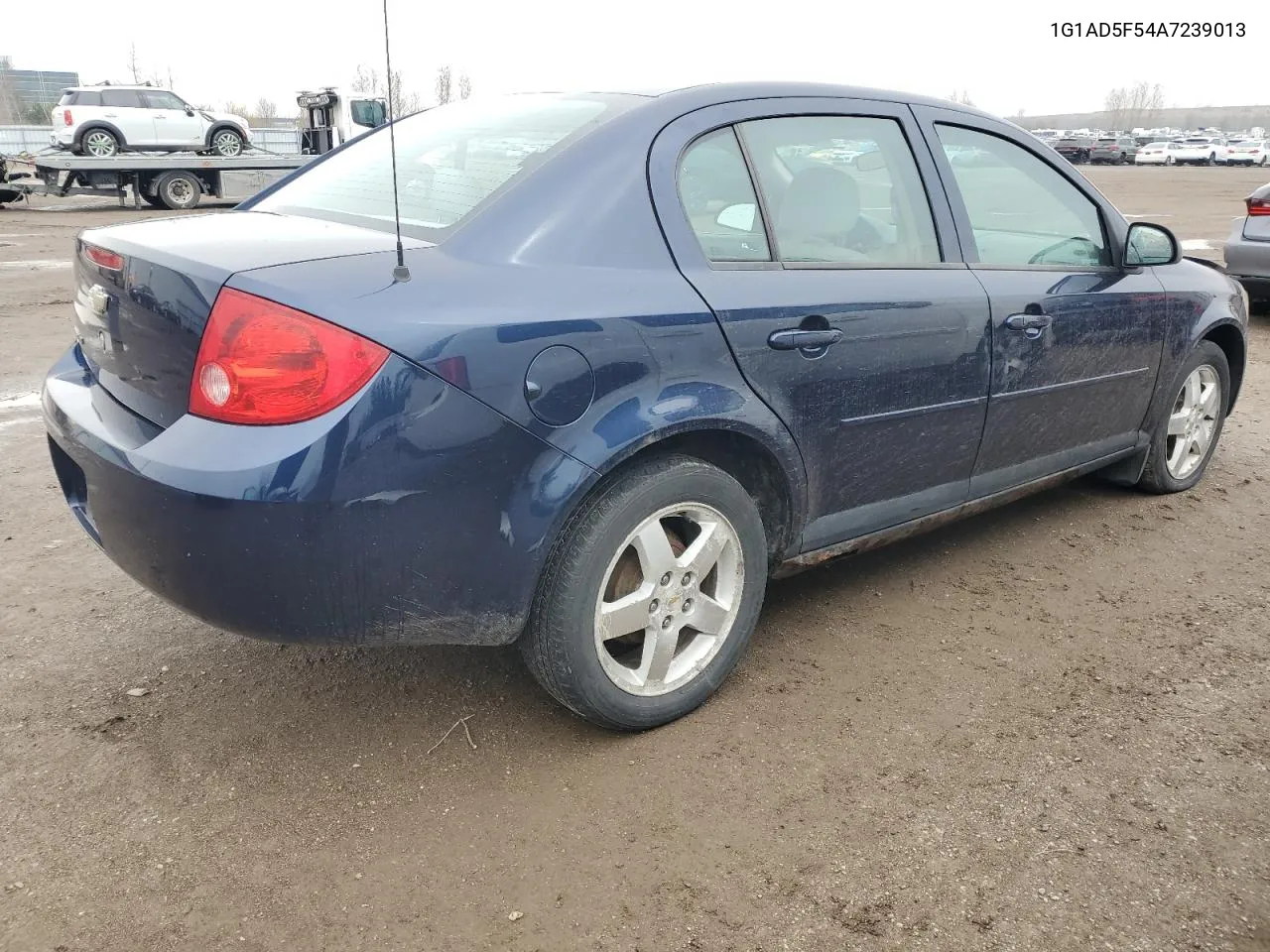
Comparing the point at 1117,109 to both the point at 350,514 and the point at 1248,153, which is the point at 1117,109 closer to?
the point at 1248,153

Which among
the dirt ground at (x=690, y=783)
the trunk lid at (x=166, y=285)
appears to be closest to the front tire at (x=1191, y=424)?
the dirt ground at (x=690, y=783)

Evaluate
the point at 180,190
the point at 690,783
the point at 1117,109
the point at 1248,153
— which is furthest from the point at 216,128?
the point at 1117,109

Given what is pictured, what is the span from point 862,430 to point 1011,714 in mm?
873

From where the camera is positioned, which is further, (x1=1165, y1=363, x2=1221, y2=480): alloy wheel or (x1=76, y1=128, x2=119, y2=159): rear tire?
(x1=76, y1=128, x2=119, y2=159): rear tire

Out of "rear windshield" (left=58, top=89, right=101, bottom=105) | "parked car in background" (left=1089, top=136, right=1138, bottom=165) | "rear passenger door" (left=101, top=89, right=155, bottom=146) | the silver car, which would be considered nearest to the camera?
the silver car

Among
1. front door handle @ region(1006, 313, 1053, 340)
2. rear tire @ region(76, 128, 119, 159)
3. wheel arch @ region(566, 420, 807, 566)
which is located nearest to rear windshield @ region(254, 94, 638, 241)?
wheel arch @ region(566, 420, 807, 566)

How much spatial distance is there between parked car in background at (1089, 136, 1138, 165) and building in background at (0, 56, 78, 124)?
61253 mm

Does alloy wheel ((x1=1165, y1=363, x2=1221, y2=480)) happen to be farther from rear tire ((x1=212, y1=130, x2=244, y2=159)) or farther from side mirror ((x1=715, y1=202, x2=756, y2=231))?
rear tire ((x1=212, y1=130, x2=244, y2=159))

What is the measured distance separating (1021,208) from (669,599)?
204 centimetres

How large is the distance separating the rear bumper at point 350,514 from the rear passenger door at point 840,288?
72cm

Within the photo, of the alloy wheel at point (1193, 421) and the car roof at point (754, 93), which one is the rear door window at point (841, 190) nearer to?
the car roof at point (754, 93)

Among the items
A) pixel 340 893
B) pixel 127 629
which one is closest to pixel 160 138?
pixel 127 629

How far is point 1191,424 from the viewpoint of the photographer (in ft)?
14.7

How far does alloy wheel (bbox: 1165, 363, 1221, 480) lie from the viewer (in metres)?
4.40
